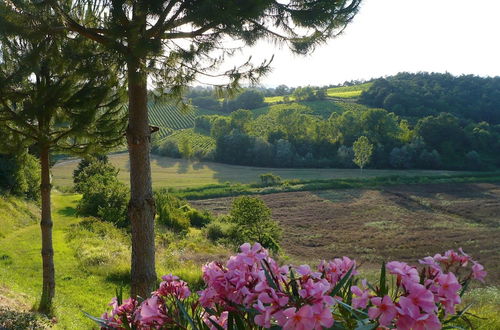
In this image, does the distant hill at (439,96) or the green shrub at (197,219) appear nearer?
the green shrub at (197,219)

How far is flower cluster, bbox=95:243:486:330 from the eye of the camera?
48.8 inches

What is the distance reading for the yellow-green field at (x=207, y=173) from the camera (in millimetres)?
45281

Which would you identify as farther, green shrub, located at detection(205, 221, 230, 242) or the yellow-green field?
the yellow-green field

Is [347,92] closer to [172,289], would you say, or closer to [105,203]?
[105,203]

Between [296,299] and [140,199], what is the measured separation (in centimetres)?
425

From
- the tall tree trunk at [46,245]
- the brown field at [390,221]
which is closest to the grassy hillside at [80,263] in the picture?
the tall tree trunk at [46,245]

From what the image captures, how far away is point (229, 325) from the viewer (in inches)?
59.1

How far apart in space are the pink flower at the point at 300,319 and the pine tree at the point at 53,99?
4603mm

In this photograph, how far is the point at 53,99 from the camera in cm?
653

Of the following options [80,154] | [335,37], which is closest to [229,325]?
[335,37]

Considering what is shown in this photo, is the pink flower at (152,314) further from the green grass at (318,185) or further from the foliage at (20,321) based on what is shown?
the green grass at (318,185)

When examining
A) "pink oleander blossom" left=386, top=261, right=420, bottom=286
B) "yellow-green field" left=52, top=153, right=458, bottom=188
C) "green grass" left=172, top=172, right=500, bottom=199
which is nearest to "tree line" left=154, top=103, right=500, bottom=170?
Answer: "yellow-green field" left=52, top=153, right=458, bottom=188

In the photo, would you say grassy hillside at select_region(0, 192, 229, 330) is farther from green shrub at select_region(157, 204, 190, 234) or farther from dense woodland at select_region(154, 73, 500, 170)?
dense woodland at select_region(154, 73, 500, 170)

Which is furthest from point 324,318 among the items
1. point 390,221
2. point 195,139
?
point 195,139
